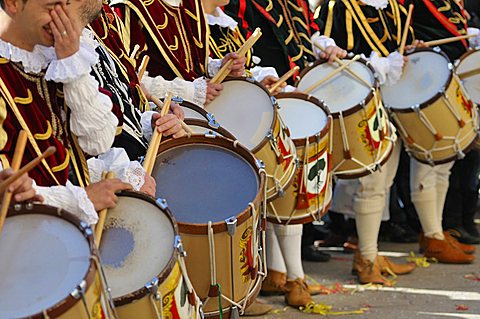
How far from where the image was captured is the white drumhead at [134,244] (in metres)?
2.75

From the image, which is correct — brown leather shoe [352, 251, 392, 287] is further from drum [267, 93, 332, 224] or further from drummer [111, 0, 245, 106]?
drummer [111, 0, 245, 106]

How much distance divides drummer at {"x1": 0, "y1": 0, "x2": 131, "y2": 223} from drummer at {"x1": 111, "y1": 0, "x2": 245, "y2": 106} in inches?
44.8

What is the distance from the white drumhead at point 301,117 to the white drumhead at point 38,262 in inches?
82.2

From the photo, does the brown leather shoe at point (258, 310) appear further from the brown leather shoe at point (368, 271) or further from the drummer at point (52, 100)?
the drummer at point (52, 100)

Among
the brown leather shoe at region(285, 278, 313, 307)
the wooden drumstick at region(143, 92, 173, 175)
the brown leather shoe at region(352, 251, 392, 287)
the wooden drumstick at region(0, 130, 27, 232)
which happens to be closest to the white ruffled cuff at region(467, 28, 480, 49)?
the brown leather shoe at region(352, 251, 392, 287)

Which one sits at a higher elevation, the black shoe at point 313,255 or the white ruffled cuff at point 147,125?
the white ruffled cuff at point 147,125

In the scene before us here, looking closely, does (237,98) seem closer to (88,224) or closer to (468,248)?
(88,224)

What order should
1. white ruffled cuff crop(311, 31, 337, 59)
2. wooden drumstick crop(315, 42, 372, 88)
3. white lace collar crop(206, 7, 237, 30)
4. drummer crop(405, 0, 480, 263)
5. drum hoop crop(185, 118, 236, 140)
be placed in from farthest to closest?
drummer crop(405, 0, 480, 263) < white ruffled cuff crop(311, 31, 337, 59) < wooden drumstick crop(315, 42, 372, 88) < white lace collar crop(206, 7, 237, 30) < drum hoop crop(185, 118, 236, 140)

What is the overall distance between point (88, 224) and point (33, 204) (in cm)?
16

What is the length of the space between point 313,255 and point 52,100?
3.57m

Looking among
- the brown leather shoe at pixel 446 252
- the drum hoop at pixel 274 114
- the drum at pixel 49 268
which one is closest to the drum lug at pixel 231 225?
the drum at pixel 49 268

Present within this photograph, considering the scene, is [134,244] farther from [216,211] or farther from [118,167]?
[216,211]

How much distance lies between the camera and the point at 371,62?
5613 mm

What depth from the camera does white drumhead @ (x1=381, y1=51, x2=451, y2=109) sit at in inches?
218
